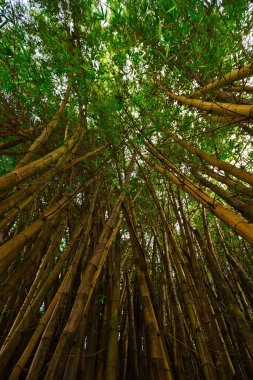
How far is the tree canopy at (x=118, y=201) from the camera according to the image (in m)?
1.54

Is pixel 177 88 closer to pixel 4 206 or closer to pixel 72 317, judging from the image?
pixel 4 206

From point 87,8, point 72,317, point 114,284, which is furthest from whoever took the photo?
point 87,8

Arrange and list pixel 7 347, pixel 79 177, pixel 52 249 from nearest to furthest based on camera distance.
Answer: pixel 7 347 < pixel 52 249 < pixel 79 177

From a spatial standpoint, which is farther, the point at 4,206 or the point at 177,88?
the point at 177,88

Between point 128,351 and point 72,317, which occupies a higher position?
point 128,351

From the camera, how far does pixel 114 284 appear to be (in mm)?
1942

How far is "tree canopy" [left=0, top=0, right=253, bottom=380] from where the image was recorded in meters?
1.54

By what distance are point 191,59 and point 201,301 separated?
2.64 meters

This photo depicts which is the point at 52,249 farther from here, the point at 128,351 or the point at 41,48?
the point at 41,48

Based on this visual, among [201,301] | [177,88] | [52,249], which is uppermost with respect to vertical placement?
[177,88]

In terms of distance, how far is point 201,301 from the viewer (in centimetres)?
197

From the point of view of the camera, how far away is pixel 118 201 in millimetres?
2102

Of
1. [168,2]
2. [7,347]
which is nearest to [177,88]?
[168,2]

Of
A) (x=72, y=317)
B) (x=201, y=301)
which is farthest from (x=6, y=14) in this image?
(x=201, y=301)
